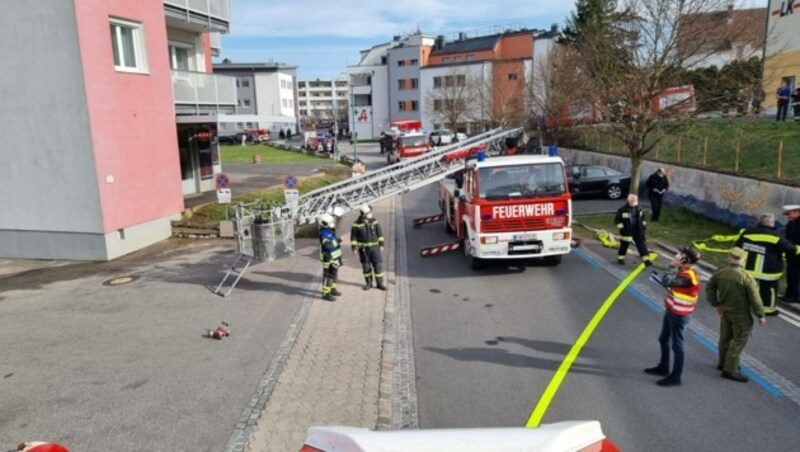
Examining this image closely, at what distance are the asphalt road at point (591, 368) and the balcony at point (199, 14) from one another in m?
12.8

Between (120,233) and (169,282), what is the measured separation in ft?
12.9

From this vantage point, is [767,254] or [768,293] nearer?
[767,254]

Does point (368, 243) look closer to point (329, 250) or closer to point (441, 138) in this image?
point (329, 250)

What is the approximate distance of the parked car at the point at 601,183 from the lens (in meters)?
20.2

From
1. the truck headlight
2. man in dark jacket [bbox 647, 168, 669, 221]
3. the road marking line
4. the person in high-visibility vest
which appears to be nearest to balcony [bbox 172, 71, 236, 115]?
the truck headlight

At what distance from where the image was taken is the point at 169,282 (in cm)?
1130

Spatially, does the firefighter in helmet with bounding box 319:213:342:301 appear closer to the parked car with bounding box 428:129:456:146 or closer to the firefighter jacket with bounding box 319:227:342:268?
the firefighter jacket with bounding box 319:227:342:268

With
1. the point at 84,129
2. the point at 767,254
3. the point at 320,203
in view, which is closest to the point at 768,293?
the point at 767,254

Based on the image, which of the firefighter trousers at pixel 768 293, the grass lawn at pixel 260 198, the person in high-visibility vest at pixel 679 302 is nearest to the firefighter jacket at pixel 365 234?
the grass lawn at pixel 260 198

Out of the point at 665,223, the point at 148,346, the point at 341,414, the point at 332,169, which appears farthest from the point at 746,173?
the point at 332,169

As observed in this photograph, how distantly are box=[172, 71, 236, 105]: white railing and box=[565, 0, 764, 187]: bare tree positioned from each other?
12.2 metres

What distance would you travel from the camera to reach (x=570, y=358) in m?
6.85

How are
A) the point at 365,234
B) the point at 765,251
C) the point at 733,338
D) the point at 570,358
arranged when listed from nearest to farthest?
1. the point at 733,338
2. the point at 570,358
3. the point at 765,251
4. the point at 365,234

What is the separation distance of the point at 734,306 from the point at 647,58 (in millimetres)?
11054
